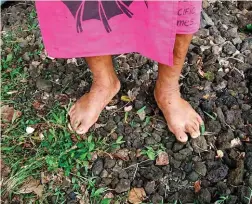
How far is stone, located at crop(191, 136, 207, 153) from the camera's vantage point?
1782 millimetres

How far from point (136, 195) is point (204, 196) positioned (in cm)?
26

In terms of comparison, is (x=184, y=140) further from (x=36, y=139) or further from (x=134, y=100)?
(x=36, y=139)

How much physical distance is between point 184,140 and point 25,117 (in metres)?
0.72

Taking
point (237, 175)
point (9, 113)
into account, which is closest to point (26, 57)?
point (9, 113)

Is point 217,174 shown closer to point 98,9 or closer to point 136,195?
point 136,195

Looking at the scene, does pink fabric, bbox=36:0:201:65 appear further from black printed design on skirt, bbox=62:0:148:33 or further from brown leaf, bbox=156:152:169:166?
brown leaf, bbox=156:152:169:166

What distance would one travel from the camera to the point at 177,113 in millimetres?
1810

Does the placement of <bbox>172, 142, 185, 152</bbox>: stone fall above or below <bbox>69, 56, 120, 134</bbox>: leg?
below

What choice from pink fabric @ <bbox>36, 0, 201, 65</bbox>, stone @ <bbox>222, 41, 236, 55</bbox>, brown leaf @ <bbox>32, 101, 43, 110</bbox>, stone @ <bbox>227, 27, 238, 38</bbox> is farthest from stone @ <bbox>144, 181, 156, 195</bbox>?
stone @ <bbox>227, 27, 238, 38</bbox>

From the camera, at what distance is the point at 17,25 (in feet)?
7.80

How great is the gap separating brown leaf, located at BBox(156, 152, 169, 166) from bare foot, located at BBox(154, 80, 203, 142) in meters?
0.09

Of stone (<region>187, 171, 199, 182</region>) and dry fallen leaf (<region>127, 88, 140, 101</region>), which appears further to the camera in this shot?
dry fallen leaf (<region>127, 88, 140, 101</region>)

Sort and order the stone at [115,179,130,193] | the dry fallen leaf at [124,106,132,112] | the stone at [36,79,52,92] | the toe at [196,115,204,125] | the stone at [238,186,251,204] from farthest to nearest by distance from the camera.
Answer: the stone at [36,79,52,92]
the dry fallen leaf at [124,106,132,112]
the toe at [196,115,204,125]
the stone at [115,179,130,193]
the stone at [238,186,251,204]

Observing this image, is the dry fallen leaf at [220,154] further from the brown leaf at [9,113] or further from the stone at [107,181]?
the brown leaf at [9,113]
